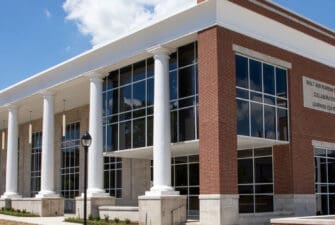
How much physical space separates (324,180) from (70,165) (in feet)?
75.7

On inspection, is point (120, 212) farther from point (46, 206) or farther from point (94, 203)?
point (46, 206)

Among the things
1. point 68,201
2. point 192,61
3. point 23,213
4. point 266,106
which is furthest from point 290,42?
point 68,201

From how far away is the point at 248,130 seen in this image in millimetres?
25594

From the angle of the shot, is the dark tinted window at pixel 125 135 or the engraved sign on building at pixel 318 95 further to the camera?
the dark tinted window at pixel 125 135

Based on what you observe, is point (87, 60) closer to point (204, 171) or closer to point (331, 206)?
point (204, 171)

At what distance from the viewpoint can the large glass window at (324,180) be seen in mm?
29719

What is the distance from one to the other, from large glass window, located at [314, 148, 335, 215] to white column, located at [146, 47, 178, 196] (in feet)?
29.3

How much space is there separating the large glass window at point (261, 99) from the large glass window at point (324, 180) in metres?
3.60

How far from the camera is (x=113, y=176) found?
1515 inches

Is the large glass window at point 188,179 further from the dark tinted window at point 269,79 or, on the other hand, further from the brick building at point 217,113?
the dark tinted window at point 269,79

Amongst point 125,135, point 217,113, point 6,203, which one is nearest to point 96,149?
point 125,135

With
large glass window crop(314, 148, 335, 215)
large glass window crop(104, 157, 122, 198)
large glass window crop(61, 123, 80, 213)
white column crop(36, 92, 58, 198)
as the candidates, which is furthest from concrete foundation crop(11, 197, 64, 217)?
large glass window crop(314, 148, 335, 215)

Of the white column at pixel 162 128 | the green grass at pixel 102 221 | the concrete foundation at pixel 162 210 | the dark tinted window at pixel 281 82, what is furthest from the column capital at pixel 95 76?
the dark tinted window at pixel 281 82

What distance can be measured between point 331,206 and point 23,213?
19.5 metres
